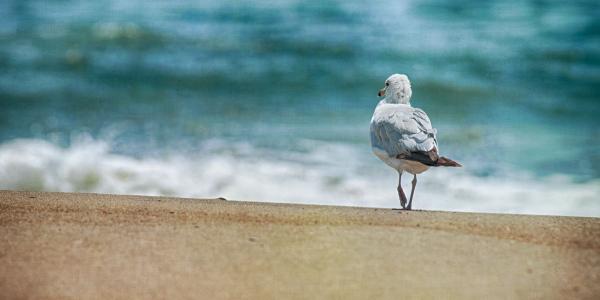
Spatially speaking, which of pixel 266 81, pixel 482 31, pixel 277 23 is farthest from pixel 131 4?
pixel 482 31

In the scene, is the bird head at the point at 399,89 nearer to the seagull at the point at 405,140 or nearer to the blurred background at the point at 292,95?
the seagull at the point at 405,140

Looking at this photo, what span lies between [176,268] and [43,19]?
454 inches

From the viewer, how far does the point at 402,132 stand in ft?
20.0

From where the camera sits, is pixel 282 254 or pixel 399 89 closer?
pixel 282 254

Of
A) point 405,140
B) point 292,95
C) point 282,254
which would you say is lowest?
point 282,254

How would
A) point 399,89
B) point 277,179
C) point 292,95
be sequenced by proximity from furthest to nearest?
point 292,95
point 277,179
point 399,89

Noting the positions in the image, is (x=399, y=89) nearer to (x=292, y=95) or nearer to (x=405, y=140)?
(x=405, y=140)

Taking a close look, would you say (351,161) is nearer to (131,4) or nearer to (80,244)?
(80,244)

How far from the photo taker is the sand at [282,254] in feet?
12.9

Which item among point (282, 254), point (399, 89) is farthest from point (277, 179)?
point (282, 254)

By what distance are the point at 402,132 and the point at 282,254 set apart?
2.01 m

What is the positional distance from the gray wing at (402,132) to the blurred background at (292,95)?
1.80 meters

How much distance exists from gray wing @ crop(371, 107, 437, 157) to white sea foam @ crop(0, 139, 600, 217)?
177cm

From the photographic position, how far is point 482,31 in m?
13.7
